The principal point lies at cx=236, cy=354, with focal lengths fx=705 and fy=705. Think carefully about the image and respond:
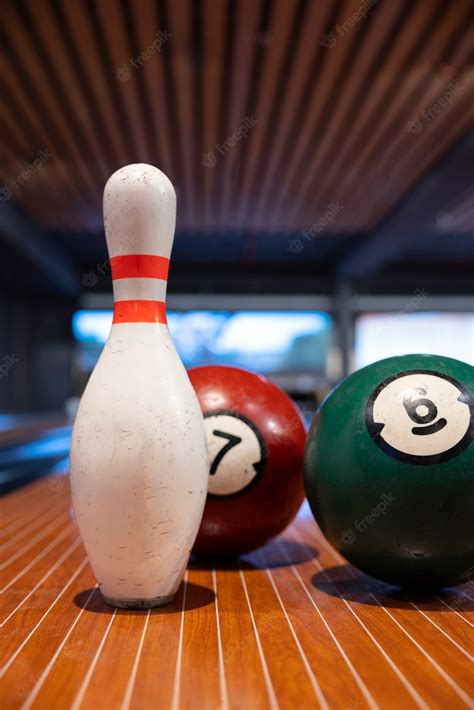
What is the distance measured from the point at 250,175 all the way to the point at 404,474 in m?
4.72

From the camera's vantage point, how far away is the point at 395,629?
1446 mm

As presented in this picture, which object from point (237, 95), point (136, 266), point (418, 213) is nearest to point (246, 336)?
point (418, 213)

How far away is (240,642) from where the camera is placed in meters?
1.36

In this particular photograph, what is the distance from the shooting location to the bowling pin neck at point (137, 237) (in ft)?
5.21

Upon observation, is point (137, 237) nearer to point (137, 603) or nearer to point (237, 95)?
point (137, 603)

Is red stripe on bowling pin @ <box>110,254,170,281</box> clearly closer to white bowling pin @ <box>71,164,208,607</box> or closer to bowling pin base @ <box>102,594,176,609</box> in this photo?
white bowling pin @ <box>71,164,208,607</box>

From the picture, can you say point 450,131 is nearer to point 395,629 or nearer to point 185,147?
point 185,147

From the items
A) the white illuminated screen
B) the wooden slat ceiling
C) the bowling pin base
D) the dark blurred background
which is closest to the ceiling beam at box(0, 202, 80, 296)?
the dark blurred background

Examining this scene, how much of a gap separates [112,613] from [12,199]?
217 inches

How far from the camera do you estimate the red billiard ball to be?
76.0 inches

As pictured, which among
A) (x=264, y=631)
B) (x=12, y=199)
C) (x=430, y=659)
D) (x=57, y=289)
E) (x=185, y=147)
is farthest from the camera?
(x=57, y=289)

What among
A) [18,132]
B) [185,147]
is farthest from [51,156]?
[185,147]

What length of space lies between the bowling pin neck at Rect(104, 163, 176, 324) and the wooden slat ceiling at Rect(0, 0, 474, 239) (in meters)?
2.07

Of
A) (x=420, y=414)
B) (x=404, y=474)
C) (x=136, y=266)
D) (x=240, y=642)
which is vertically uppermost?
(x=136, y=266)
